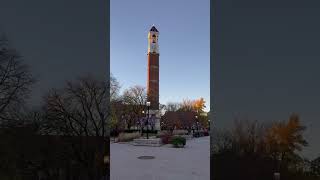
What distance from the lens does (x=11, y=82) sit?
231 inches

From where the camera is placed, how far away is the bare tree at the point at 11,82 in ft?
19.0

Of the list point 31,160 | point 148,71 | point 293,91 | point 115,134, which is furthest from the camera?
point 148,71

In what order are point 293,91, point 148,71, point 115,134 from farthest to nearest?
1. point 148,71
2. point 115,134
3. point 293,91

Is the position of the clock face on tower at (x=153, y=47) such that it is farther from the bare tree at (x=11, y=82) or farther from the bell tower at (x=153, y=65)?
the bare tree at (x=11, y=82)

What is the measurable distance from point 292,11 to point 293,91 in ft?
4.79

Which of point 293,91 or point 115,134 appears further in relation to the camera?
point 115,134

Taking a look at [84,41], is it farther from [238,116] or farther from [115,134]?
[115,134]

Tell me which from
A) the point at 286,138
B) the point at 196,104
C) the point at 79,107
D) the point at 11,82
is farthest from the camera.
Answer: the point at 196,104

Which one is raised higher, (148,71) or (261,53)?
(148,71)

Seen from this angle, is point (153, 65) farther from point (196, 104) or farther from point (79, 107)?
point (79, 107)

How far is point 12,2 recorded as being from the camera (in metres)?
5.95

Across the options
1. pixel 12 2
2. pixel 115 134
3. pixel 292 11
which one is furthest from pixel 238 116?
pixel 115 134

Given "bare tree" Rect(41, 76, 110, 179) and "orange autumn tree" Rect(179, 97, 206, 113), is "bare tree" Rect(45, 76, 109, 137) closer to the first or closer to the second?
"bare tree" Rect(41, 76, 110, 179)

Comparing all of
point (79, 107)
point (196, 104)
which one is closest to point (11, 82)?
point (79, 107)
